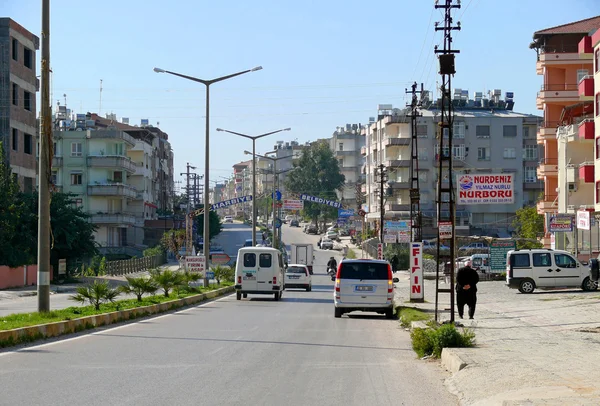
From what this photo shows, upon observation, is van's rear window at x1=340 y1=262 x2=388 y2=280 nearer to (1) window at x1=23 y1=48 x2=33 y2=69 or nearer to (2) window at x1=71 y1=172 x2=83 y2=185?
(1) window at x1=23 y1=48 x2=33 y2=69

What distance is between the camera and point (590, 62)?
210ft

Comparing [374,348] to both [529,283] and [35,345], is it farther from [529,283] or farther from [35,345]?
[529,283]

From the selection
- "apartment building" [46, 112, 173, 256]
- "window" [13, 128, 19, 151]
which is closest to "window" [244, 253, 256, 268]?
"window" [13, 128, 19, 151]

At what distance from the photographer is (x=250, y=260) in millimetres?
38656

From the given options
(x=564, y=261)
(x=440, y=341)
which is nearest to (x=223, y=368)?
(x=440, y=341)

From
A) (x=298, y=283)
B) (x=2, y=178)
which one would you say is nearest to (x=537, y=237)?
(x=298, y=283)

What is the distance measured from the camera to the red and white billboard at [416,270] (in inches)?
1276

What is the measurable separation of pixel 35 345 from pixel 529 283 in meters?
29.7

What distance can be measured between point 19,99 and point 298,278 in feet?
80.7

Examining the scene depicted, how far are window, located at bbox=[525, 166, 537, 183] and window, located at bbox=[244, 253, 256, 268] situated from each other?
2950 inches

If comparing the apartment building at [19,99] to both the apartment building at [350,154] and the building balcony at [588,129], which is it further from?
the apartment building at [350,154]

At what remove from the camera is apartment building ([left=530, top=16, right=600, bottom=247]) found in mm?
61719

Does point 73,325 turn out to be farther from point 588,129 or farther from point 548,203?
point 548,203

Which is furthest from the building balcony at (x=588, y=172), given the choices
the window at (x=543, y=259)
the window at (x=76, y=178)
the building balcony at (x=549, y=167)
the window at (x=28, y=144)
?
the window at (x=76, y=178)
